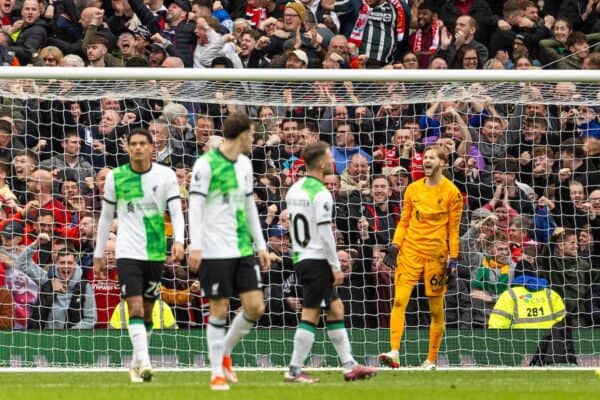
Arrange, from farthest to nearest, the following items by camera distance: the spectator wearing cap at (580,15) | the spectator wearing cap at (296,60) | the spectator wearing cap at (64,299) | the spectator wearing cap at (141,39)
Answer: the spectator wearing cap at (580,15)
the spectator wearing cap at (141,39)
the spectator wearing cap at (296,60)
the spectator wearing cap at (64,299)

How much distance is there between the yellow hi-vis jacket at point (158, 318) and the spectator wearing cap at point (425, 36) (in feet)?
20.9

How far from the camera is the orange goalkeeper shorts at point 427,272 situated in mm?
15016

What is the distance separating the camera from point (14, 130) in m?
16.4

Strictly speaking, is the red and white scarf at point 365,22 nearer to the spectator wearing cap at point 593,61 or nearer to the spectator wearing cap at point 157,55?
the spectator wearing cap at point 593,61

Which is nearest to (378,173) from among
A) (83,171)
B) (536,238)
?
(536,238)

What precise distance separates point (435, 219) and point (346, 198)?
158cm

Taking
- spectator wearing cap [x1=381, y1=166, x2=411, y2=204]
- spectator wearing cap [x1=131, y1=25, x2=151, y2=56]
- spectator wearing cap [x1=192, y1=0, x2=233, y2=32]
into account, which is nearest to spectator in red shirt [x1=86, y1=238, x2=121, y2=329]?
spectator wearing cap [x1=381, y1=166, x2=411, y2=204]

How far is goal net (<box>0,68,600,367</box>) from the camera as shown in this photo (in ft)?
51.6

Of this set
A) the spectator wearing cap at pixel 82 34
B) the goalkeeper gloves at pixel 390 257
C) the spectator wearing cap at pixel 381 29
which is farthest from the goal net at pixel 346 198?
the spectator wearing cap at pixel 381 29

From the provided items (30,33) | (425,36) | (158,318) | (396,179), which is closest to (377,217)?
(396,179)

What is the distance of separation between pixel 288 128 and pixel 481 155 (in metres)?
2.35

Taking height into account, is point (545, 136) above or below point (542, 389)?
above

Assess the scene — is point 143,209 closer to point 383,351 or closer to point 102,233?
point 102,233

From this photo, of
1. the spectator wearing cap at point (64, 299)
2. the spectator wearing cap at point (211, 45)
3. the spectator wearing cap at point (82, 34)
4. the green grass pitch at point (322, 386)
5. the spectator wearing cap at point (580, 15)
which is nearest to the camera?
the green grass pitch at point (322, 386)
